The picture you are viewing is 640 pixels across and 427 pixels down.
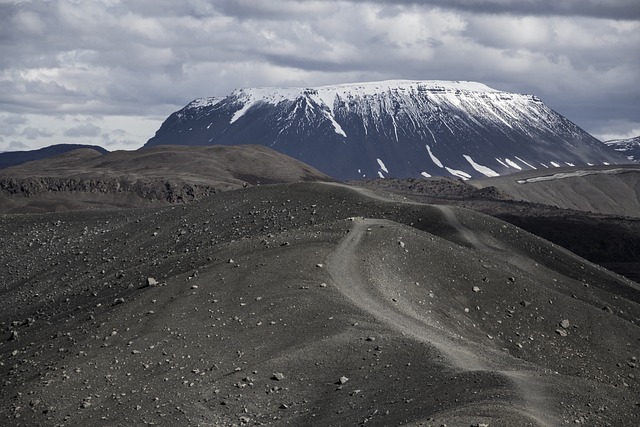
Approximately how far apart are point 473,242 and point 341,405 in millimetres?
23902

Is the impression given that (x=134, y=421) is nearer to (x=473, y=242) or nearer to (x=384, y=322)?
Answer: (x=384, y=322)

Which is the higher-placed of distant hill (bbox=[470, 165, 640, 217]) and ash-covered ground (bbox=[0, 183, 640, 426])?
ash-covered ground (bbox=[0, 183, 640, 426])

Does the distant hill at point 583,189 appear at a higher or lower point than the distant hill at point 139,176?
lower

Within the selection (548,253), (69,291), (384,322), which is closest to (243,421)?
(384,322)

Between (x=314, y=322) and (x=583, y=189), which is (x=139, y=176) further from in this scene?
(x=314, y=322)

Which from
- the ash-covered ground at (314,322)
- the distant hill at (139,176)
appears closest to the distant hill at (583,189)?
the distant hill at (139,176)

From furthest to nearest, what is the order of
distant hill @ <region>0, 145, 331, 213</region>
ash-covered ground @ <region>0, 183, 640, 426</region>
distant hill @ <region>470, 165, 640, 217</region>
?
distant hill @ <region>470, 165, 640, 217</region>, distant hill @ <region>0, 145, 331, 213</region>, ash-covered ground @ <region>0, 183, 640, 426</region>

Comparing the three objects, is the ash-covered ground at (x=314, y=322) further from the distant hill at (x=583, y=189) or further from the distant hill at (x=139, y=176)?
the distant hill at (x=583, y=189)

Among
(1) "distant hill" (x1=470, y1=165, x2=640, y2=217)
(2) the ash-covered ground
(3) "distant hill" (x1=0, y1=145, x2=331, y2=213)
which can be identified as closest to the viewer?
(2) the ash-covered ground

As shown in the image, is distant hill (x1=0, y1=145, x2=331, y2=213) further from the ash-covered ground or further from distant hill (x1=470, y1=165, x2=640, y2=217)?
the ash-covered ground

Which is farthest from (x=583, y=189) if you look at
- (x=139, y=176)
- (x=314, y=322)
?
(x=314, y=322)

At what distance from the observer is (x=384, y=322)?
3759 centimetres

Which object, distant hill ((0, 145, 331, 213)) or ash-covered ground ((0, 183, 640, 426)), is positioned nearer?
ash-covered ground ((0, 183, 640, 426))

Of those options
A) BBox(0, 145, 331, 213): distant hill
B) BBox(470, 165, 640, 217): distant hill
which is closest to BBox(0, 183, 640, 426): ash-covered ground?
BBox(0, 145, 331, 213): distant hill
